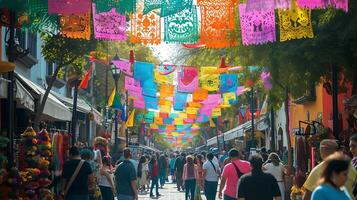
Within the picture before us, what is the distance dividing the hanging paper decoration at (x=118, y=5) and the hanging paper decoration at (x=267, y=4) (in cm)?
230

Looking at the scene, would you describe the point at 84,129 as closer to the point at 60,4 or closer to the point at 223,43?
the point at 223,43

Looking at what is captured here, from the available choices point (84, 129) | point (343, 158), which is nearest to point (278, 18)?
point (343, 158)

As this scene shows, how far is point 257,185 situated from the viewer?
11578 mm

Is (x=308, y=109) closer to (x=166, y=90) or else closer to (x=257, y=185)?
(x=166, y=90)

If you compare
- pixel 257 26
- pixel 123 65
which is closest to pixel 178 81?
pixel 123 65

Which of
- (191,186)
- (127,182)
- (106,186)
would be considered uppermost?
(127,182)

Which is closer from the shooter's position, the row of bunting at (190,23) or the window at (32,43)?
the row of bunting at (190,23)

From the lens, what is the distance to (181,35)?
17.5 m

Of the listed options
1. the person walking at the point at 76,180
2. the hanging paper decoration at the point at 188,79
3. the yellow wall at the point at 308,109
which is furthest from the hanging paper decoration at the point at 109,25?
the hanging paper decoration at the point at 188,79

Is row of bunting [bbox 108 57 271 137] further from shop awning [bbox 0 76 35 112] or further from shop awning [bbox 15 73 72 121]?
shop awning [bbox 0 76 35 112]

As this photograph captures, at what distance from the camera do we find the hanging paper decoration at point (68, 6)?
14211mm

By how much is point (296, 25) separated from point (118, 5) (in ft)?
13.7

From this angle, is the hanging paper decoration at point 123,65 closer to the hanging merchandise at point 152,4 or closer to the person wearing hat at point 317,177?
the hanging merchandise at point 152,4

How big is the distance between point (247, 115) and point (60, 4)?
36742 mm
